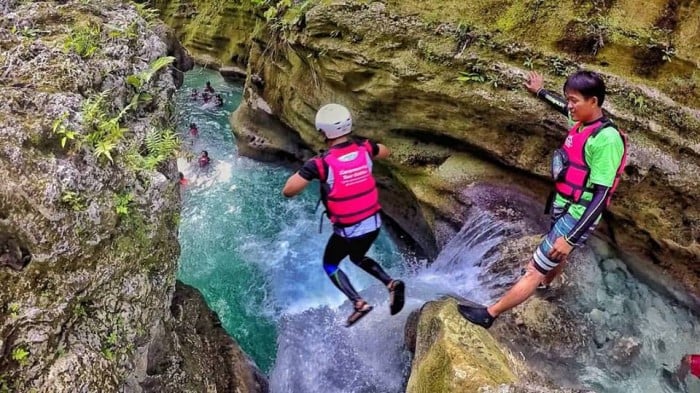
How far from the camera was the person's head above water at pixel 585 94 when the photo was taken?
4141 mm

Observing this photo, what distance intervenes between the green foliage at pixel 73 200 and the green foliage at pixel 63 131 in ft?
1.23

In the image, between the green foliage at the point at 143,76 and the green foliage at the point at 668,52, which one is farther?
the green foliage at the point at 668,52

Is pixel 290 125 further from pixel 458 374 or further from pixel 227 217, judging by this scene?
pixel 458 374

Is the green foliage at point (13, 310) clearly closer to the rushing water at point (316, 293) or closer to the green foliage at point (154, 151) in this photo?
the green foliage at point (154, 151)

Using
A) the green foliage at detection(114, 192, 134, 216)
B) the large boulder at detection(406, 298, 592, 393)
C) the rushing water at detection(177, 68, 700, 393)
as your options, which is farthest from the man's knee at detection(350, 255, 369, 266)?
the green foliage at detection(114, 192, 134, 216)

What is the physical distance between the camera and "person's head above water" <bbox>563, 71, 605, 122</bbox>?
13.6 ft

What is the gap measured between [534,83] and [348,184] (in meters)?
2.94

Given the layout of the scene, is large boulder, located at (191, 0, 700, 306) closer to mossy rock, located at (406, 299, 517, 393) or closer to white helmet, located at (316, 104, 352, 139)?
mossy rock, located at (406, 299, 517, 393)

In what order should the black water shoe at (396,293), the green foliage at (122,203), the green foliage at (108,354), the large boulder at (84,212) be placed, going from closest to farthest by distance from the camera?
the large boulder at (84,212), the green foliage at (108,354), the green foliage at (122,203), the black water shoe at (396,293)

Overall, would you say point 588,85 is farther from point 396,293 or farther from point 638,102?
point 396,293

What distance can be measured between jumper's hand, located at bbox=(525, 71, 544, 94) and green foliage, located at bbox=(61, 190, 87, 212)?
4894 mm

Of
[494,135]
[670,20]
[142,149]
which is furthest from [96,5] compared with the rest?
[670,20]

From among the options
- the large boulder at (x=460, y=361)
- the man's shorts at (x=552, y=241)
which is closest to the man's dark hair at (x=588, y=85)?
the man's shorts at (x=552, y=241)

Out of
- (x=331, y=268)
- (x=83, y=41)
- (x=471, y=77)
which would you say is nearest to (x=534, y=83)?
(x=471, y=77)
